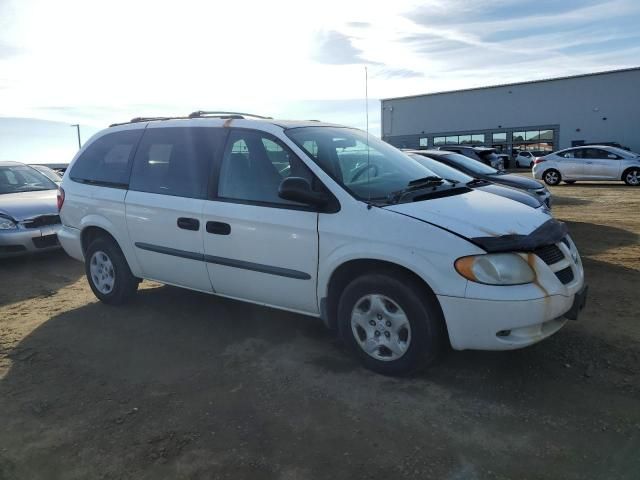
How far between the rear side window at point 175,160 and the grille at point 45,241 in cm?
331

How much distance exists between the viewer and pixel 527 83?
4359 cm

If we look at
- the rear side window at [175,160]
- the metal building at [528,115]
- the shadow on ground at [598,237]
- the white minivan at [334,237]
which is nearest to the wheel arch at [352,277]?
the white minivan at [334,237]

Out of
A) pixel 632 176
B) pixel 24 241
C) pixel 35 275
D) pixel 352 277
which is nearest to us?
pixel 352 277

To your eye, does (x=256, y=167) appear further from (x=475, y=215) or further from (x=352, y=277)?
(x=475, y=215)

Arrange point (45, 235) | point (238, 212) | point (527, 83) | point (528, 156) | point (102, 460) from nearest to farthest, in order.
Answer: point (102, 460) < point (238, 212) < point (45, 235) < point (528, 156) < point (527, 83)

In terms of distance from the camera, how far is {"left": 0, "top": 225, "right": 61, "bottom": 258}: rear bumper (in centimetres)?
721

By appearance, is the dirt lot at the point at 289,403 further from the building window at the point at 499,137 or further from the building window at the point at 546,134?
the building window at the point at 499,137

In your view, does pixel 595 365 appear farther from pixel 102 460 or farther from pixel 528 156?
pixel 528 156

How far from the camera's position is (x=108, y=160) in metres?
5.33

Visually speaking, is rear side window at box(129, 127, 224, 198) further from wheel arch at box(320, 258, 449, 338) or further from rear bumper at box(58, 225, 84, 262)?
wheel arch at box(320, 258, 449, 338)

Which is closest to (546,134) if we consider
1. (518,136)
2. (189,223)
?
(518,136)

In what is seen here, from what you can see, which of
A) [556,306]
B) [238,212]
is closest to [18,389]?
[238,212]

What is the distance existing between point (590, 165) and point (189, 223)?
1815 cm

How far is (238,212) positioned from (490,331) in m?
2.06
